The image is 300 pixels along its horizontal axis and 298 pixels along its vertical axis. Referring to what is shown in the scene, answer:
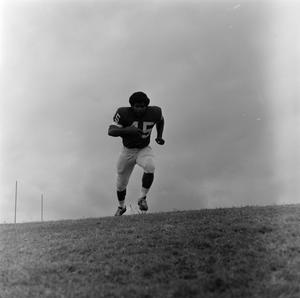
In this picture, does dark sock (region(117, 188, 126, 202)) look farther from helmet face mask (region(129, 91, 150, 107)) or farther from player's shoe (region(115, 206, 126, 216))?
helmet face mask (region(129, 91, 150, 107))

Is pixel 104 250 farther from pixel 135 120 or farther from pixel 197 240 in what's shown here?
pixel 135 120

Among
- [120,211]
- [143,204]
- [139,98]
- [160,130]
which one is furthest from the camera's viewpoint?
[120,211]

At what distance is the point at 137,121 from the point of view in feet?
32.1

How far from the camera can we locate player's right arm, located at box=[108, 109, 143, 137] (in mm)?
9461

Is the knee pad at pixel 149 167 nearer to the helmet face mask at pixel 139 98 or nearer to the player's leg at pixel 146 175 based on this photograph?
the player's leg at pixel 146 175

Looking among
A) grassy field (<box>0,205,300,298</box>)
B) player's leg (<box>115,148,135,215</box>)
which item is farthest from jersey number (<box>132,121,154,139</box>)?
grassy field (<box>0,205,300,298</box>)

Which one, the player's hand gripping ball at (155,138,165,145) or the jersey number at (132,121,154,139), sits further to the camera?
the player's hand gripping ball at (155,138,165,145)

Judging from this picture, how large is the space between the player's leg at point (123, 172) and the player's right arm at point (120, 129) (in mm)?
497

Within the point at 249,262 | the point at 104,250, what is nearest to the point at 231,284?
the point at 249,262

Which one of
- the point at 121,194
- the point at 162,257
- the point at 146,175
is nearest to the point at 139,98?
the point at 146,175

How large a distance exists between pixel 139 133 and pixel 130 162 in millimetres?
705

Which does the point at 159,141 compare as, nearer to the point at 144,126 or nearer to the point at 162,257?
the point at 144,126

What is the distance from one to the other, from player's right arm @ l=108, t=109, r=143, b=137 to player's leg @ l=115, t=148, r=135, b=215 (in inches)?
19.6

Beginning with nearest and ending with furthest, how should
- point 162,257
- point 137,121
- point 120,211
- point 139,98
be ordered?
Answer: point 162,257 → point 139,98 → point 137,121 → point 120,211
